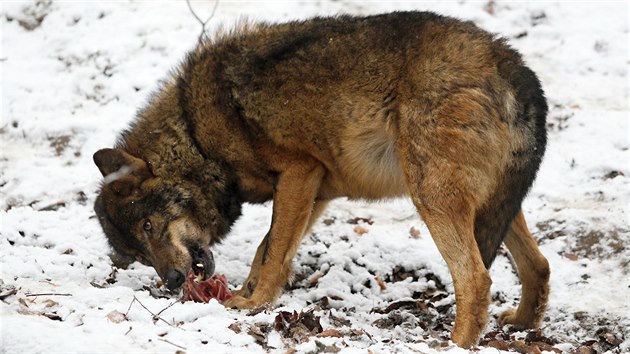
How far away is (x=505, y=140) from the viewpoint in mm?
6105

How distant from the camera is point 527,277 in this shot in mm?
6809

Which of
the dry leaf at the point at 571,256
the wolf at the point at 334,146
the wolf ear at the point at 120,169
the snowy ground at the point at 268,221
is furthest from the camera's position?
the dry leaf at the point at 571,256

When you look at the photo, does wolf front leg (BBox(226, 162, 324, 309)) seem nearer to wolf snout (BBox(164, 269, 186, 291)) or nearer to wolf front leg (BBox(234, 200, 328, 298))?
wolf front leg (BBox(234, 200, 328, 298))

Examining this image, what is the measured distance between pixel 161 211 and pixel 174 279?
0.56m

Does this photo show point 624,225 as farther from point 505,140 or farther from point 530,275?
point 505,140

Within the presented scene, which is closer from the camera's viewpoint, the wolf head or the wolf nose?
the wolf nose

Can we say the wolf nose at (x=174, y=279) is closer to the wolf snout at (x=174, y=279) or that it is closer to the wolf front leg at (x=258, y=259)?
the wolf snout at (x=174, y=279)

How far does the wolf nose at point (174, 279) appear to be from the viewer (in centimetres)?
661

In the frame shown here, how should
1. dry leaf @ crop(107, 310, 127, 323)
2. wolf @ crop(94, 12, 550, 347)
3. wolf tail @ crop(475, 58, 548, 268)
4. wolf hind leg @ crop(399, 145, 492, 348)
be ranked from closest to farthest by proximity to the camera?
dry leaf @ crop(107, 310, 127, 323)
wolf hind leg @ crop(399, 145, 492, 348)
wolf @ crop(94, 12, 550, 347)
wolf tail @ crop(475, 58, 548, 268)

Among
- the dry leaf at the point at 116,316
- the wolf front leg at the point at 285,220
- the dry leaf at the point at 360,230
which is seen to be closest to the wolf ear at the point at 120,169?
the wolf front leg at the point at 285,220

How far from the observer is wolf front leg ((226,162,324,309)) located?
668cm

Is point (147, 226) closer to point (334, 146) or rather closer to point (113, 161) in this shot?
point (113, 161)

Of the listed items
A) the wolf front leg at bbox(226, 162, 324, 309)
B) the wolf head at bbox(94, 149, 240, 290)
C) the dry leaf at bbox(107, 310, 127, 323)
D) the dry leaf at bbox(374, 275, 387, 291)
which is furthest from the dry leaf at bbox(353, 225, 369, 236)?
the dry leaf at bbox(107, 310, 127, 323)

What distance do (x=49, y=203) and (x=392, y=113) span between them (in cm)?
381
